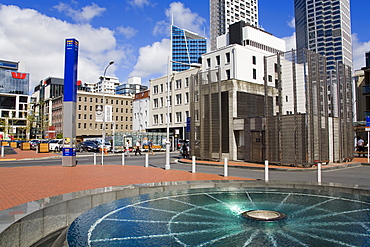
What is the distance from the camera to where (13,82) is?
12012 centimetres

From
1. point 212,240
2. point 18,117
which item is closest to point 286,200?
point 212,240

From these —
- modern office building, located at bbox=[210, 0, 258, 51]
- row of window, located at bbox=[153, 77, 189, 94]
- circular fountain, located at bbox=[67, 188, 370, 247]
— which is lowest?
circular fountain, located at bbox=[67, 188, 370, 247]

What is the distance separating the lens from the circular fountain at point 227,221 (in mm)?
5047

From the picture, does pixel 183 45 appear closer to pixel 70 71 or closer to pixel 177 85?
pixel 177 85

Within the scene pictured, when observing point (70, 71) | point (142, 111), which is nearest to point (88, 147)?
point (142, 111)

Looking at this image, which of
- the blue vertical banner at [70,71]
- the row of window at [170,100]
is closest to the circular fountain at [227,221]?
the blue vertical banner at [70,71]

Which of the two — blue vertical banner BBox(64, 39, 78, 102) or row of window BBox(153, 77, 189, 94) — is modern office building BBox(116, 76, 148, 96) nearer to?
row of window BBox(153, 77, 189, 94)

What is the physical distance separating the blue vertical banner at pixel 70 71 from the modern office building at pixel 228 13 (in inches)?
5870

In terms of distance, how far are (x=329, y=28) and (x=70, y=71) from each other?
183958 mm

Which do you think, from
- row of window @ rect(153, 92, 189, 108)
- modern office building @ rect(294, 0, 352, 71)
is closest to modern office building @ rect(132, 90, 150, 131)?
row of window @ rect(153, 92, 189, 108)

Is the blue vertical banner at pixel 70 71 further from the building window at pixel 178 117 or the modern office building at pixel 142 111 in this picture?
the modern office building at pixel 142 111

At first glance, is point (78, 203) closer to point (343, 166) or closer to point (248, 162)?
point (248, 162)

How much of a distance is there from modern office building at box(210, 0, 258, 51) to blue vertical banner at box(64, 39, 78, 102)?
149 m

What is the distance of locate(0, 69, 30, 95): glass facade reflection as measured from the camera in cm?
11838
